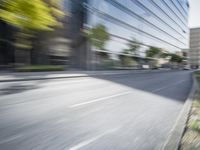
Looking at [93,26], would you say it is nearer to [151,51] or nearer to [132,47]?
[132,47]

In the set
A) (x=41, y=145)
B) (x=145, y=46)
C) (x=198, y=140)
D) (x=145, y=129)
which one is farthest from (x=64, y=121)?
(x=145, y=46)

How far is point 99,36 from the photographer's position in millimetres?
34312

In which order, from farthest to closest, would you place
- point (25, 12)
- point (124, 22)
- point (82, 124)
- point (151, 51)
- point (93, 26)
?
point (151, 51)
point (124, 22)
point (93, 26)
point (82, 124)
point (25, 12)

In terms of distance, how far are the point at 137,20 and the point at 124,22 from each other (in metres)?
7.13

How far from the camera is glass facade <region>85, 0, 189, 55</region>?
122ft

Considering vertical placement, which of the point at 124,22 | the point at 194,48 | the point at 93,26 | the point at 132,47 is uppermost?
the point at 194,48

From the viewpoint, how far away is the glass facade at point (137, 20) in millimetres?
37312

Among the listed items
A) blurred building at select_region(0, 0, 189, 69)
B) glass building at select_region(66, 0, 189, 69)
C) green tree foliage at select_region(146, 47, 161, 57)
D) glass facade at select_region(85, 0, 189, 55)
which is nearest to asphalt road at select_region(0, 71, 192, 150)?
blurred building at select_region(0, 0, 189, 69)

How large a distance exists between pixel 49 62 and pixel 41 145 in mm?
25975

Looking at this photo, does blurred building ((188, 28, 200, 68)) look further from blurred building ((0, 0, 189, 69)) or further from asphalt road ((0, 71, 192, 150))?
asphalt road ((0, 71, 192, 150))

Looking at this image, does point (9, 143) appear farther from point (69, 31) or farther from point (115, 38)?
point (115, 38)

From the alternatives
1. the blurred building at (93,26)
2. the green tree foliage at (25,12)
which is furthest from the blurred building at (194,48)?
the green tree foliage at (25,12)

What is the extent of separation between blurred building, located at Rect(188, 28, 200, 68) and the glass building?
63.6 meters

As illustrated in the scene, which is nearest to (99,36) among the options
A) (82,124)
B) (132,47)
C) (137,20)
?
(132,47)
